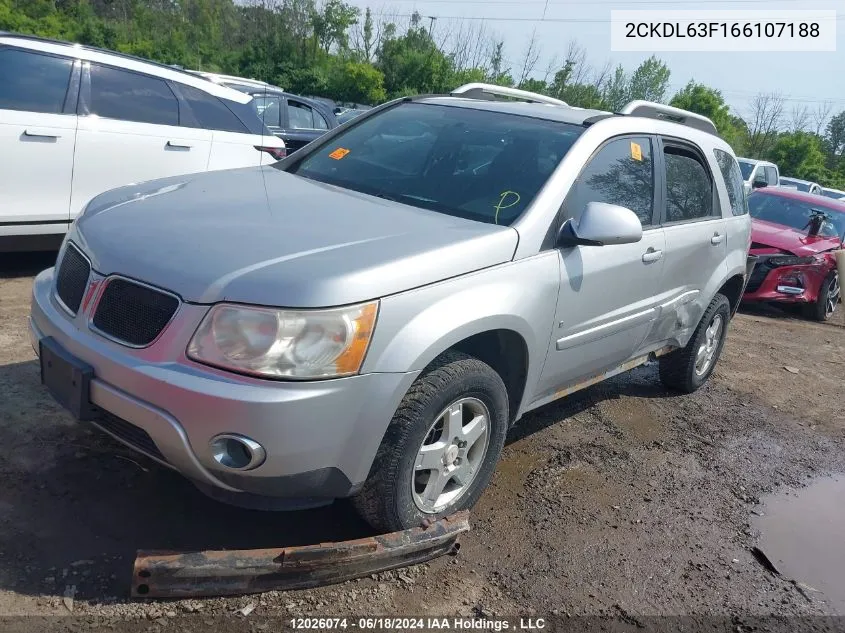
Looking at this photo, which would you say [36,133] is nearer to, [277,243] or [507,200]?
[277,243]

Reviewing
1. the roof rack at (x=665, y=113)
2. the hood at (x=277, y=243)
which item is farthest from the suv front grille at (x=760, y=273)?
the hood at (x=277, y=243)

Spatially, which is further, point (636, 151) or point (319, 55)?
point (319, 55)

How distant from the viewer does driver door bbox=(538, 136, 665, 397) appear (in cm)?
348

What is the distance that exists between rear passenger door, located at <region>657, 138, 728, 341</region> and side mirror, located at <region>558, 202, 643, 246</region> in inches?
37.8

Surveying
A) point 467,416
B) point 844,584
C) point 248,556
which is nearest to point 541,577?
point 467,416

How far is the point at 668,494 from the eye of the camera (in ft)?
12.9

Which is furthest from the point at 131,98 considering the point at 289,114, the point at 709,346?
the point at 289,114

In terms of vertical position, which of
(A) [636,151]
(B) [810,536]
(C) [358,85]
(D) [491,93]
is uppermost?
(C) [358,85]

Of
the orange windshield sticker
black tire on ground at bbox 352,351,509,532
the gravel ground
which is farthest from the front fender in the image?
the gravel ground

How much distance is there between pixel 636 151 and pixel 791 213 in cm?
655

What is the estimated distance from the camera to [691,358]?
519 centimetres

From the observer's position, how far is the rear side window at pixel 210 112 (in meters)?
6.41

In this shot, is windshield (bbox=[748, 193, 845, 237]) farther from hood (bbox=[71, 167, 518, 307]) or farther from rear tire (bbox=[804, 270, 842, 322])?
hood (bbox=[71, 167, 518, 307])

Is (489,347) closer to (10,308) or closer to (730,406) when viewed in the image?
(730,406)
